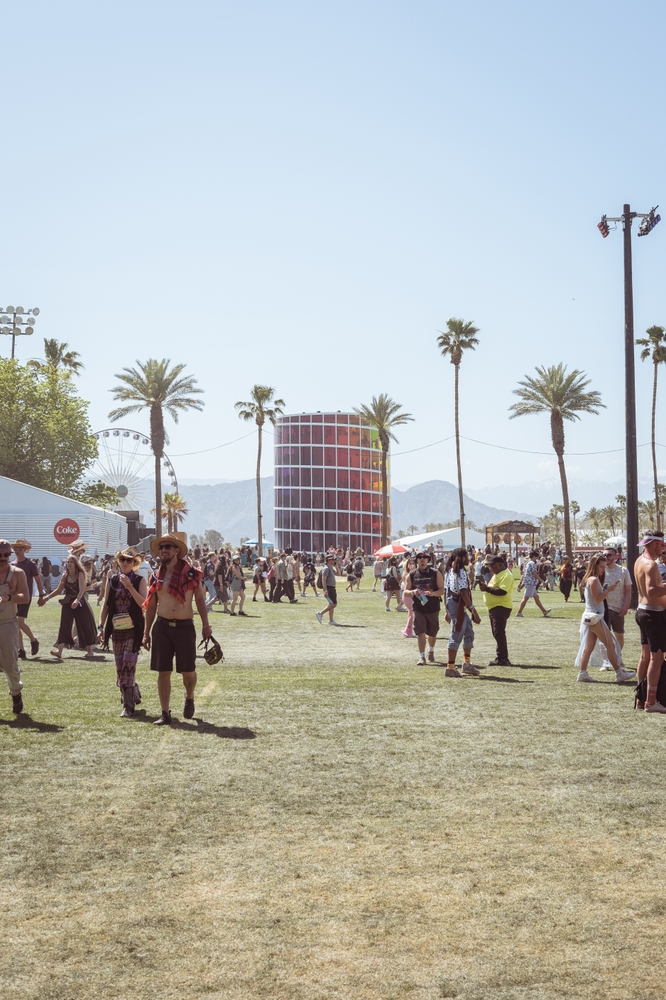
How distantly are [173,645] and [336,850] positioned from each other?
4084 millimetres

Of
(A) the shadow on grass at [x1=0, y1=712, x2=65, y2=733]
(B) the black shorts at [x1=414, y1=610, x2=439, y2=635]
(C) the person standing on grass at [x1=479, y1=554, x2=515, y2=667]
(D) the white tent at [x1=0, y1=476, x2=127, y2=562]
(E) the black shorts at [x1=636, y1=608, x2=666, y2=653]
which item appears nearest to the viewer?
(A) the shadow on grass at [x1=0, y1=712, x2=65, y2=733]

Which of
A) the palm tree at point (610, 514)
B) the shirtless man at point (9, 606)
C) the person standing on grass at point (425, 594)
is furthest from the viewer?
the palm tree at point (610, 514)

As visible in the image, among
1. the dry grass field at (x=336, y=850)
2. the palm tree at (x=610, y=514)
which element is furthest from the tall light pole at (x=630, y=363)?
the palm tree at (x=610, y=514)

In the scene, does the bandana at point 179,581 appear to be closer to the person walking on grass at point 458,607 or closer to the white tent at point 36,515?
the person walking on grass at point 458,607

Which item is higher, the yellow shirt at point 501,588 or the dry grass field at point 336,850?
the yellow shirt at point 501,588

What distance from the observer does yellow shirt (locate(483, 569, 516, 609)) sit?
13.6 m

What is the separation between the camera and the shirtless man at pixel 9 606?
9.59 m

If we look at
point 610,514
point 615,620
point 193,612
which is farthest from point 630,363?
point 610,514

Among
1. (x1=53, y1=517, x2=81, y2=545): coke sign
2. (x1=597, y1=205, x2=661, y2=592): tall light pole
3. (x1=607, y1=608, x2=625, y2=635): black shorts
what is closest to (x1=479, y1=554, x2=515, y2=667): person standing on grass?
(x1=607, y1=608, x2=625, y2=635): black shorts

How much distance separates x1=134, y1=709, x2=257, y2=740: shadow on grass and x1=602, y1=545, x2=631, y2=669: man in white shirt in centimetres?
566

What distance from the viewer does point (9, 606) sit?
31.6 feet

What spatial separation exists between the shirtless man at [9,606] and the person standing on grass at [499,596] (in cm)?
602

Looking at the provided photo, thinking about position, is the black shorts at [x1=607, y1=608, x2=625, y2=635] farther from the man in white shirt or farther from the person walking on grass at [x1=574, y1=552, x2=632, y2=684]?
the person walking on grass at [x1=574, y1=552, x2=632, y2=684]

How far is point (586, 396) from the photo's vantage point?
58.7 metres
